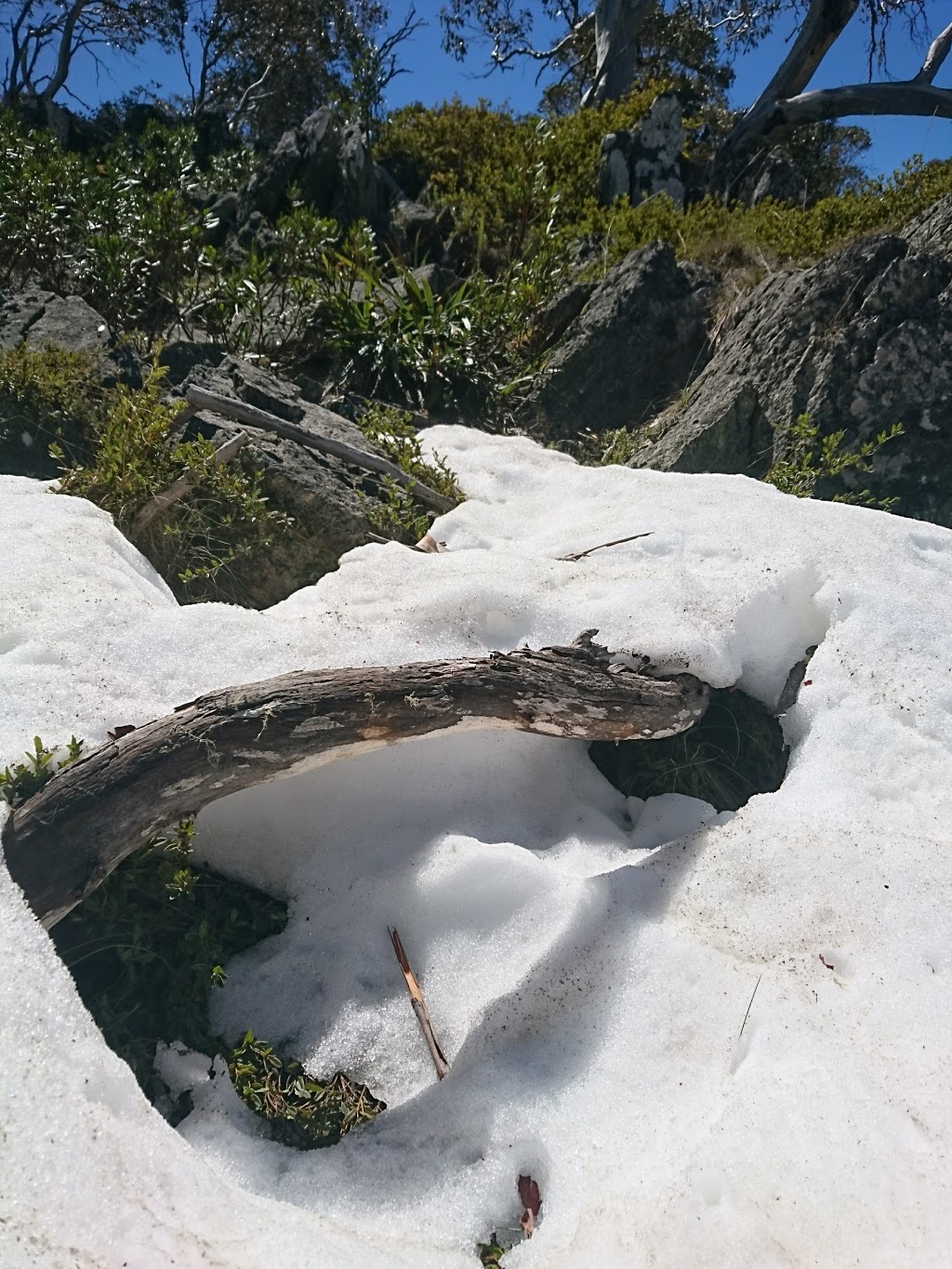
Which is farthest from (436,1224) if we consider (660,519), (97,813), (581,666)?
(660,519)

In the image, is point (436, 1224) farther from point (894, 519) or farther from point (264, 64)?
point (264, 64)

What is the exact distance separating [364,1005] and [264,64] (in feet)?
78.5

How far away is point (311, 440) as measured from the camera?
473cm

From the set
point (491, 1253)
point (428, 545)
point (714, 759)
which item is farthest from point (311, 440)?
point (491, 1253)

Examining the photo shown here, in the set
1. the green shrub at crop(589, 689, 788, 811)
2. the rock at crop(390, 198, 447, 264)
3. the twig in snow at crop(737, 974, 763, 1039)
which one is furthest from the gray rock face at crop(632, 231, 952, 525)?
A: the rock at crop(390, 198, 447, 264)

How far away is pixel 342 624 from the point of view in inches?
127

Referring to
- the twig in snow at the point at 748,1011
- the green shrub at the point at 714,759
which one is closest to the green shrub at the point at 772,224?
the green shrub at the point at 714,759

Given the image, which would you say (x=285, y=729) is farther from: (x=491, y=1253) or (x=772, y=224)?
(x=772, y=224)

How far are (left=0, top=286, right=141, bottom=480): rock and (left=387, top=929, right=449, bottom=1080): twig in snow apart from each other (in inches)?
130

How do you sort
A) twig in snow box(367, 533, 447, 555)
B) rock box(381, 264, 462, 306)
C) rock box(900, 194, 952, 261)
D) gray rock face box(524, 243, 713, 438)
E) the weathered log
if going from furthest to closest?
rock box(381, 264, 462, 306) < gray rock face box(524, 243, 713, 438) < rock box(900, 194, 952, 261) < twig in snow box(367, 533, 447, 555) < the weathered log

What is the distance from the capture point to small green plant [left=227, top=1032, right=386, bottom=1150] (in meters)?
2.16

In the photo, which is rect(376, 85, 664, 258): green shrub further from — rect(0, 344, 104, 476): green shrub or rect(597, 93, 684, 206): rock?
rect(0, 344, 104, 476): green shrub

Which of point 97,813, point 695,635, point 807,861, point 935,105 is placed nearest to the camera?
point 97,813

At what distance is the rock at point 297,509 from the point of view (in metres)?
4.23
